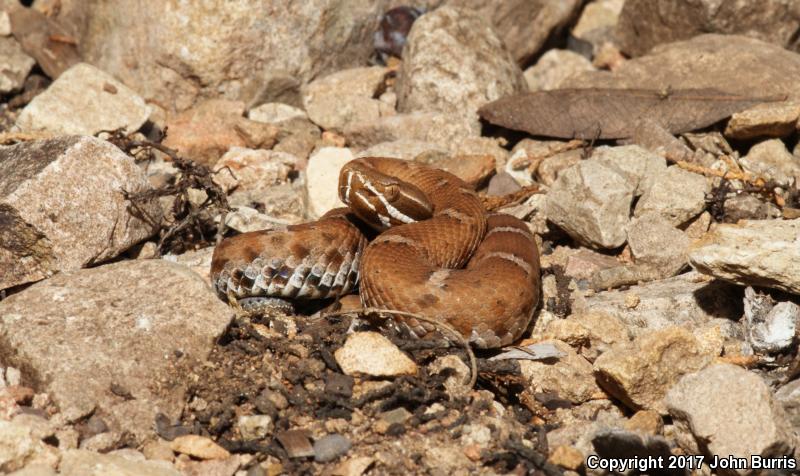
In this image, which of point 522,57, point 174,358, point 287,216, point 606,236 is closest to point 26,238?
point 174,358

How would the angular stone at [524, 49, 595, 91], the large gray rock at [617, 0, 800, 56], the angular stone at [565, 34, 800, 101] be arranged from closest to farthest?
1. the angular stone at [565, 34, 800, 101]
2. the large gray rock at [617, 0, 800, 56]
3. the angular stone at [524, 49, 595, 91]

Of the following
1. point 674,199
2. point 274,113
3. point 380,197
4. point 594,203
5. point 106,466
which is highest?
point 380,197

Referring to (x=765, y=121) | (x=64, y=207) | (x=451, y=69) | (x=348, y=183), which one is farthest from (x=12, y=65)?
(x=765, y=121)

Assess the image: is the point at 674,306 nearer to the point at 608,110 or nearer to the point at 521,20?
the point at 608,110

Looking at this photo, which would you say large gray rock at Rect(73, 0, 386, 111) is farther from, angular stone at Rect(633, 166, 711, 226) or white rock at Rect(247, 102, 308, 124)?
angular stone at Rect(633, 166, 711, 226)

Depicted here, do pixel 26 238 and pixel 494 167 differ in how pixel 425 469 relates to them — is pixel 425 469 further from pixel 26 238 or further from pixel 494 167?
pixel 494 167

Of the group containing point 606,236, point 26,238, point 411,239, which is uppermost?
point 26,238

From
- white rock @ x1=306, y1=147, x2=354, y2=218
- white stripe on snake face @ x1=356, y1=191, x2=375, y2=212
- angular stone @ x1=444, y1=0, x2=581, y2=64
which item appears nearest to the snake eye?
white stripe on snake face @ x1=356, y1=191, x2=375, y2=212
